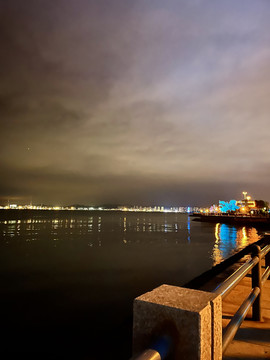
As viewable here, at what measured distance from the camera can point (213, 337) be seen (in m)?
2.20

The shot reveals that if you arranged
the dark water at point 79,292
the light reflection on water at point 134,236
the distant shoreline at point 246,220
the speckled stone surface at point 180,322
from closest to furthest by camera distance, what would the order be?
the speckled stone surface at point 180,322 < the dark water at point 79,292 < the light reflection on water at point 134,236 < the distant shoreline at point 246,220

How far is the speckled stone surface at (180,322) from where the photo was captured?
6.42 ft

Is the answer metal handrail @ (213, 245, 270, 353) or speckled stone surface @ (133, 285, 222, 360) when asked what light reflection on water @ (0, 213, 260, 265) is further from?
speckled stone surface @ (133, 285, 222, 360)

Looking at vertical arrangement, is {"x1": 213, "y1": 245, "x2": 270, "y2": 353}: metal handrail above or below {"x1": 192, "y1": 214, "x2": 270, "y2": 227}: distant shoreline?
above

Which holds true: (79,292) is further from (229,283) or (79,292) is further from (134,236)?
(134,236)

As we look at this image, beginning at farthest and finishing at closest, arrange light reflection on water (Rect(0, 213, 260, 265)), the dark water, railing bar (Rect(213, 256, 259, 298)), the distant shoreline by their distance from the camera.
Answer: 1. the distant shoreline
2. light reflection on water (Rect(0, 213, 260, 265))
3. the dark water
4. railing bar (Rect(213, 256, 259, 298))

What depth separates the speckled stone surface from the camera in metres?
1.96

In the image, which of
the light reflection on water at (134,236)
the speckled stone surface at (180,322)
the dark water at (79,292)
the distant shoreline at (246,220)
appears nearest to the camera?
the speckled stone surface at (180,322)

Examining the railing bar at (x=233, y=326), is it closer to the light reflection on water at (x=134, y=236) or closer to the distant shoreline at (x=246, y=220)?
the light reflection on water at (x=134, y=236)

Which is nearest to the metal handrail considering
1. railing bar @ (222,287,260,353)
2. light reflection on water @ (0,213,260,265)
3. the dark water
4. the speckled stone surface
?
railing bar @ (222,287,260,353)

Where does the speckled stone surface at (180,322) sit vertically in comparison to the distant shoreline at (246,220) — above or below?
above

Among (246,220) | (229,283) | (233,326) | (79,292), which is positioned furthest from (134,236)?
(229,283)

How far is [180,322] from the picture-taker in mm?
1979

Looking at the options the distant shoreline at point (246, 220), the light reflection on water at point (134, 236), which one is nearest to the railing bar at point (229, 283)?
the light reflection on water at point (134, 236)
